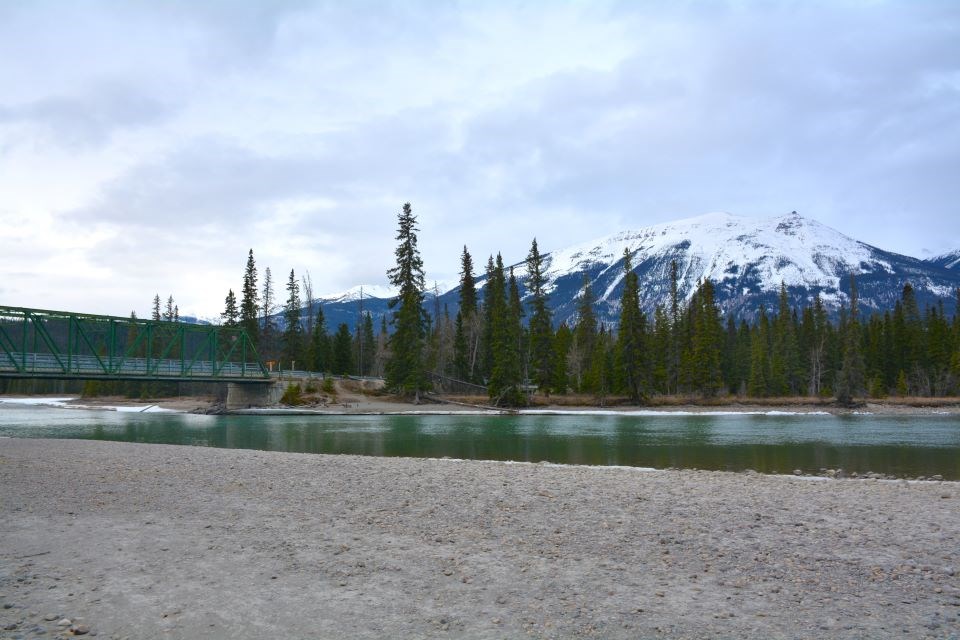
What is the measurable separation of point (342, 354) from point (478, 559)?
8232cm

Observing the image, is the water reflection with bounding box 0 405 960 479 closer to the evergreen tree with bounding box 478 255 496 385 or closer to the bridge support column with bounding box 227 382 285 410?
the bridge support column with bounding box 227 382 285 410

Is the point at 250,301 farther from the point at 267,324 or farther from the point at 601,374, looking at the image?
the point at 601,374

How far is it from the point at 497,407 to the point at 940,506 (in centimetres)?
5416

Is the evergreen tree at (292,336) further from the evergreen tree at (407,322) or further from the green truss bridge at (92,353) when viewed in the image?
the evergreen tree at (407,322)

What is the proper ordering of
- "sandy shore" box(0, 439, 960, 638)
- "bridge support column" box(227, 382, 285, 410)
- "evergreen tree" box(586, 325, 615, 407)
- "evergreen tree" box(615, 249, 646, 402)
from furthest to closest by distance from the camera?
"evergreen tree" box(615, 249, 646, 402) < "evergreen tree" box(586, 325, 615, 407) < "bridge support column" box(227, 382, 285, 410) < "sandy shore" box(0, 439, 960, 638)

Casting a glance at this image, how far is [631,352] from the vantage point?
71.9 metres

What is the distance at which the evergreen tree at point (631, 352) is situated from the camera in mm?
71812

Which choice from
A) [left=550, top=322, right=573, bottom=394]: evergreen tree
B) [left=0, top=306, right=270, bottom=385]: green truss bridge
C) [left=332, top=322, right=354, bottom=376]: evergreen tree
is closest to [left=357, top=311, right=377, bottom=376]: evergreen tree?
[left=332, top=322, right=354, bottom=376]: evergreen tree

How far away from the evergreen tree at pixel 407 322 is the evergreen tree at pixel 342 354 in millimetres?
19514

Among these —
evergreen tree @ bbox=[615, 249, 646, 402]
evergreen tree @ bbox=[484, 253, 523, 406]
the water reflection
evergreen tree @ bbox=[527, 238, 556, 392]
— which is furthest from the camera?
evergreen tree @ bbox=[527, 238, 556, 392]

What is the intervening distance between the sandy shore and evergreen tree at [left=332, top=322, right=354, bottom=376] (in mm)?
73032

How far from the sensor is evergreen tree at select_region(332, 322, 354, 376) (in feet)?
286

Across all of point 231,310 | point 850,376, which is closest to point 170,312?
point 231,310

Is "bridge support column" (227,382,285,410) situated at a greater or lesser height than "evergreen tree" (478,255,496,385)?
lesser
